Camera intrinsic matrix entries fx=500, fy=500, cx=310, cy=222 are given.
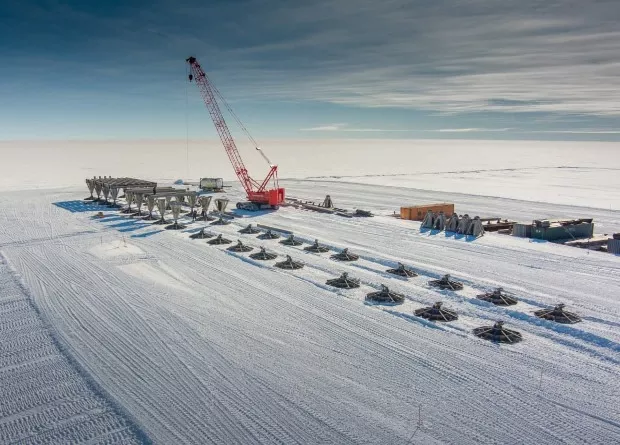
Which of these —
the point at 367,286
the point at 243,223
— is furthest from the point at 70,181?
the point at 367,286

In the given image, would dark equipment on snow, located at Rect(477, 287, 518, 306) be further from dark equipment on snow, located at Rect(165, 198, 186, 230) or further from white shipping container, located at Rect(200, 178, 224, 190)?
white shipping container, located at Rect(200, 178, 224, 190)

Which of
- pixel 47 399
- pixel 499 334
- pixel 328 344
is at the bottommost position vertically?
pixel 47 399

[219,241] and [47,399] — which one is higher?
[219,241]

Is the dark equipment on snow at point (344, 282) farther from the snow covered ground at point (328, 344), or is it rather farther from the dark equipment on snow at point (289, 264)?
the dark equipment on snow at point (289, 264)

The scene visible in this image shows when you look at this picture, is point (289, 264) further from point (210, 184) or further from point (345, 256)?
point (210, 184)

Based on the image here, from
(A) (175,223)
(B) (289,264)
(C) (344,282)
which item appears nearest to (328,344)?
(C) (344,282)

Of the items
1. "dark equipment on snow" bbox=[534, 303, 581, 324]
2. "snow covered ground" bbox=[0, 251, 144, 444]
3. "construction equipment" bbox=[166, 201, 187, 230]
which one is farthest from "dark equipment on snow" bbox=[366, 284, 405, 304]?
"construction equipment" bbox=[166, 201, 187, 230]
